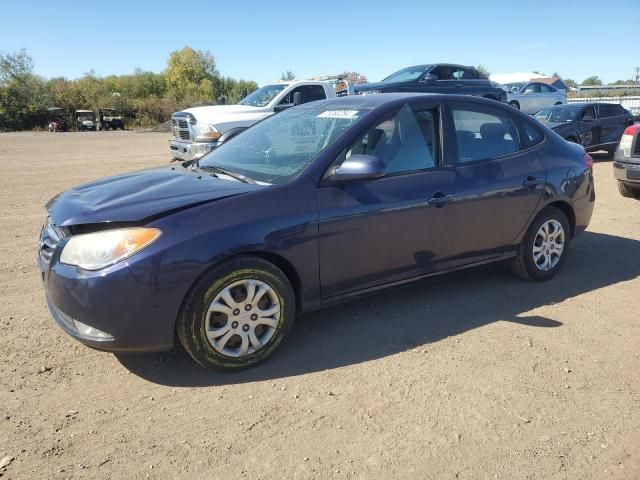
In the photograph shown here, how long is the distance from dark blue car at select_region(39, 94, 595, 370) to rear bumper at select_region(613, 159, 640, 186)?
3.93m

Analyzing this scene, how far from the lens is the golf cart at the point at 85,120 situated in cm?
4306

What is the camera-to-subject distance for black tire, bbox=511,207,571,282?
468 centimetres

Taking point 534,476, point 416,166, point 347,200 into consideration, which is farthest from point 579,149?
point 534,476

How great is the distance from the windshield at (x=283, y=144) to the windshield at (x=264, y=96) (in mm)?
7815

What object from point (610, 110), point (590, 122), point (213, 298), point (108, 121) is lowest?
point (213, 298)

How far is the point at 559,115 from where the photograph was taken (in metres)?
14.3

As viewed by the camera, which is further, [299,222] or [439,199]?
[439,199]

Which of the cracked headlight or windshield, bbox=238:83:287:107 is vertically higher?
windshield, bbox=238:83:287:107

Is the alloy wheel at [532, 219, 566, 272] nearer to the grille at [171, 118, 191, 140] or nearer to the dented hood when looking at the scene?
the dented hood

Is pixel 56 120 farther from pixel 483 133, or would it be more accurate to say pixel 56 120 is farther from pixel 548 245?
pixel 548 245

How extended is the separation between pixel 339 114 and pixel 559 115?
40.5 ft

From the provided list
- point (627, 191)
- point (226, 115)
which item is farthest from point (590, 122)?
point (226, 115)

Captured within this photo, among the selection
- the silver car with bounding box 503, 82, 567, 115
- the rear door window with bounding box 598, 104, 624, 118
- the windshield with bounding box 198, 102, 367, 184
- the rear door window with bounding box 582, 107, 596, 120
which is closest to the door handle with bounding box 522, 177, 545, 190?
the windshield with bounding box 198, 102, 367, 184

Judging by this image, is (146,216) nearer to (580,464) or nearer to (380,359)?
(380,359)
